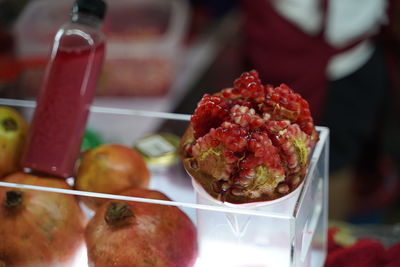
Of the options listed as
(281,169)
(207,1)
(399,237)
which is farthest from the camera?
(207,1)

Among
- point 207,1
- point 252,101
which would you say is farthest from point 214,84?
point 252,101

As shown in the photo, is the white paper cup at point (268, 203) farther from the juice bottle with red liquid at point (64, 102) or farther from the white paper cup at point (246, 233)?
the juice bottle with red liquid at point (64, 102)

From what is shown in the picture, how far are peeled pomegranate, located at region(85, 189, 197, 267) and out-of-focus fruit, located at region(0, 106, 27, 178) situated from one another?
0.16 meters

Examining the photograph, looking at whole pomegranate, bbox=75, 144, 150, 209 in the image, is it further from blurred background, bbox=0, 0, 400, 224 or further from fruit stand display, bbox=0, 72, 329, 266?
blurred background, bbox=0, 0, 400, 224

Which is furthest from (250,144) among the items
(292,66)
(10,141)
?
(292,66)

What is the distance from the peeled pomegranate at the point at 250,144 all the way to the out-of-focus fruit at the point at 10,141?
0.22 m

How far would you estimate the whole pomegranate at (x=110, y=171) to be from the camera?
0.68 metres

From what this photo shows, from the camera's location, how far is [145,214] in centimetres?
60

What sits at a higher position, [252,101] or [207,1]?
[252,101]

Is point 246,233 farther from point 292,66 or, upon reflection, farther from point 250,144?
point 292,66

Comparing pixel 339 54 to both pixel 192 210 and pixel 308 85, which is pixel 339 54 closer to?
pixel 308 85

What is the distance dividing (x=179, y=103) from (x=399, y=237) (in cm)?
95

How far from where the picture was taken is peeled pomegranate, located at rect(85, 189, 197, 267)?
59 cm

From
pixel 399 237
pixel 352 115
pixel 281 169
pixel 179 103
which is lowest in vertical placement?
pixel 179 103
